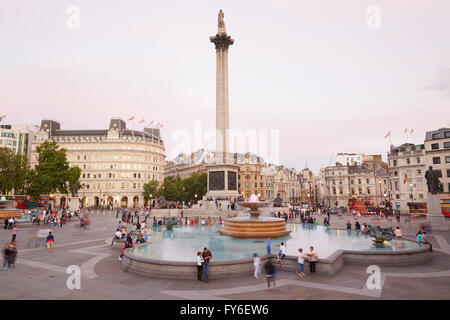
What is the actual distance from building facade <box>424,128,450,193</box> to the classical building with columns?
269 ft

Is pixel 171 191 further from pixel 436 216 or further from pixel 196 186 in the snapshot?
pixel 436 216

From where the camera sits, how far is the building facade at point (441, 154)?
55.4 m

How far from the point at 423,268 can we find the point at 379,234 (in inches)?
188

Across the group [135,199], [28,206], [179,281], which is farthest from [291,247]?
[135,199]

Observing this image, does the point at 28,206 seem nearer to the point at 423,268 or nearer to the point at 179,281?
the point at 179,281

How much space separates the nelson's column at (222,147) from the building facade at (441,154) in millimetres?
41777

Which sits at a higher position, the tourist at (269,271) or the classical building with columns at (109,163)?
the classical building with columns at (109,163)

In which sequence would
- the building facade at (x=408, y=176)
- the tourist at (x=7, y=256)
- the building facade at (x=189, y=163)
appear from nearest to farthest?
the tourist at (x=7, y=256) < the building facade at (x=408, y=176) < the building facade at (x=189, y=163)

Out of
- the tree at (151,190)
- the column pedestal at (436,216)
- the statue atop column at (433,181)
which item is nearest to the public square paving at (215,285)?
the column pedestal at (436,216)

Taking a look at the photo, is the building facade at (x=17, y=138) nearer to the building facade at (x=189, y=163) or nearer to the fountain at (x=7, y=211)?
the building facade at (x=189, y=163)

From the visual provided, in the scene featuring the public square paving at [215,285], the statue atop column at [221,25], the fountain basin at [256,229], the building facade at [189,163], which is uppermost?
the statue atop column at [221,25]

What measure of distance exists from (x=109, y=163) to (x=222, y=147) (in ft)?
190

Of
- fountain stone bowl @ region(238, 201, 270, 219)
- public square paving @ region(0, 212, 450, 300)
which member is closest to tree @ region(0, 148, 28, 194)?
public square paving @ region(0, 212, 450, 300)
